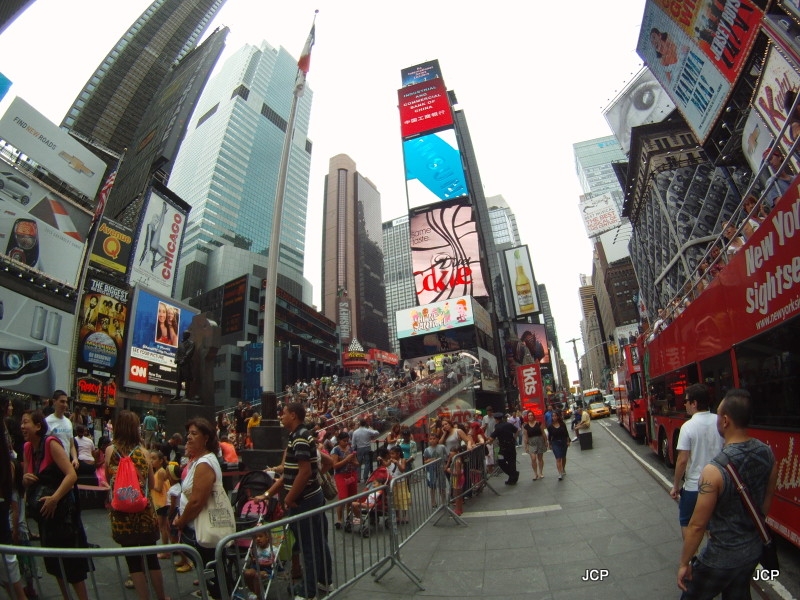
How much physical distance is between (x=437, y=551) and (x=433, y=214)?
5748 cm

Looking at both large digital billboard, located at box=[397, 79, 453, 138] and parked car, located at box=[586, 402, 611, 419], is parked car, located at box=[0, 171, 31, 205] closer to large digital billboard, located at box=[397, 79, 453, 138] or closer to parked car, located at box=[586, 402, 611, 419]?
large digital billboard, located at box=[397, 79, 453, 138]

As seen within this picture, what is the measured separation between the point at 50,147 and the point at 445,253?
140 ft

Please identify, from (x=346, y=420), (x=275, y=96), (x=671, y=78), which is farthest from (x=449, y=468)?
(x=275, y=96)

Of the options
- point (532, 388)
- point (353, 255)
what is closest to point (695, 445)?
point (532, 388)

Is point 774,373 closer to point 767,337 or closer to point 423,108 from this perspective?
point 767,337

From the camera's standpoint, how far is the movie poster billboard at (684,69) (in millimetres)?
22656

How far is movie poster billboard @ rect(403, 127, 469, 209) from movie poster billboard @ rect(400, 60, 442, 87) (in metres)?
15.2

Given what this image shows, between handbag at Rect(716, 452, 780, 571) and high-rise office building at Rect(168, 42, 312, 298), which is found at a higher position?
→ high-rise office building at Rect(168, 42, 312, 298)

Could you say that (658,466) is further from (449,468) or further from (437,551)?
(437,551)

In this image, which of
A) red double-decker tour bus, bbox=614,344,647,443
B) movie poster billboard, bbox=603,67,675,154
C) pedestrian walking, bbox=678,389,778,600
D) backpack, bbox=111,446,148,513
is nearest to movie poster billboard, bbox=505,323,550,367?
movie poster billboard, bbox=603,67,675,154

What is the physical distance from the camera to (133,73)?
8588 centimetres

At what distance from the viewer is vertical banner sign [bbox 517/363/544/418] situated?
2447 centimetres

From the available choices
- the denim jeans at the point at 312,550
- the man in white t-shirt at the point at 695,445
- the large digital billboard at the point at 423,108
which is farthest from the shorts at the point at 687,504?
the large digital billboard at the point at 423,108

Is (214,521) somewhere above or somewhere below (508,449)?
above
